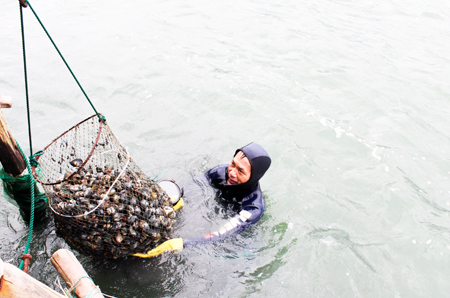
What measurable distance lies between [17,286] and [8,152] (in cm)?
203

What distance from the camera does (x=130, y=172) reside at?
136 inches

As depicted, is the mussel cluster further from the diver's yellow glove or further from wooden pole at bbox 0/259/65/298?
wooden pole at bbox 0/259/65/298

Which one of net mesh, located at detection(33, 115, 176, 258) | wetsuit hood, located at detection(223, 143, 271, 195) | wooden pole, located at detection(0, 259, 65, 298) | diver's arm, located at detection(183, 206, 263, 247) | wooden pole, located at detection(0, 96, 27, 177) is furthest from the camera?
wetsuit hood, located at detection(223, 143, 271, 195)

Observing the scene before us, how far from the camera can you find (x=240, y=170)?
4.51m

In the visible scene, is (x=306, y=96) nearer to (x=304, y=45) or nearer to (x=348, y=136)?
→ (x=348, y=136)

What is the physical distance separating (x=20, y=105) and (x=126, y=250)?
5570mm

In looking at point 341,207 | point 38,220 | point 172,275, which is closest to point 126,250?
point 172,275

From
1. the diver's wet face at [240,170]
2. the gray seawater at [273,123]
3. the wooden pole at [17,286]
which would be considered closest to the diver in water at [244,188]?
the diver's wet face at [240,170]

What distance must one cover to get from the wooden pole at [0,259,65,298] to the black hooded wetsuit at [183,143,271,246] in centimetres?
219

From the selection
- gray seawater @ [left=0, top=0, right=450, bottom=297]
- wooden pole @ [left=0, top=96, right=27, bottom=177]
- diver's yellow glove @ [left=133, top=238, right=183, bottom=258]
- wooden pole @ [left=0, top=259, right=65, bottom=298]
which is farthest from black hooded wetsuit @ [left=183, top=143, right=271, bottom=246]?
wooden pole @ [left=0, top=259, right=65, bottom=298]

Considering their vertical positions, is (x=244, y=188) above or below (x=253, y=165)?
below

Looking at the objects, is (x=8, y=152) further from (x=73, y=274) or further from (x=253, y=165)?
(x=253, y=165)

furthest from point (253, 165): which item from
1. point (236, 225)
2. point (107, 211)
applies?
point (107, 211)

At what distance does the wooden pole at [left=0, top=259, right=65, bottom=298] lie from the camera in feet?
6.27
